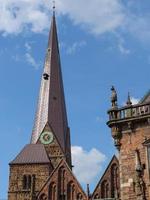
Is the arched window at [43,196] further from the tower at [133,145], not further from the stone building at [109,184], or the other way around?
the tower at [133,145]

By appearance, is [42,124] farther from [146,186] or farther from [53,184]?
[146,186]

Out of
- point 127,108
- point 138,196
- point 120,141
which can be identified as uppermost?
point 127,108

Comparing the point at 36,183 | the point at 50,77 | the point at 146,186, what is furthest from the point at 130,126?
the point at 50,77

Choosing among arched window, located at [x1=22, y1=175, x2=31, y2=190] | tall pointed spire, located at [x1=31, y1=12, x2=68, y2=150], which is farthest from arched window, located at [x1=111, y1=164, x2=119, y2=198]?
tall pointed spire, located at [x1=31, y1=12, x2=68, y2=150]

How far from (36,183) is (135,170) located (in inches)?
1199

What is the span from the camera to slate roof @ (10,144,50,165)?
2023 inches

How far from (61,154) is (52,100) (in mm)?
7903

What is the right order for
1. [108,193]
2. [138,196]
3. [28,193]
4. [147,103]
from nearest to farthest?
1. [138,196]
2. [147,103]
3. [108,193]
4. [28,193]

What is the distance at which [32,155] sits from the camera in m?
52.1

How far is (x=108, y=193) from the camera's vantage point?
4506cm

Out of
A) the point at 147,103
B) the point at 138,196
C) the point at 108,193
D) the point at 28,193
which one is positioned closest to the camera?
the point at 138,196

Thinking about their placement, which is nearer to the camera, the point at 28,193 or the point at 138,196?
the point at 138,196

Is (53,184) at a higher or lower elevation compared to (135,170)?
higher

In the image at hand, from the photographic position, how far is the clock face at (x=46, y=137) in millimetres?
54719
